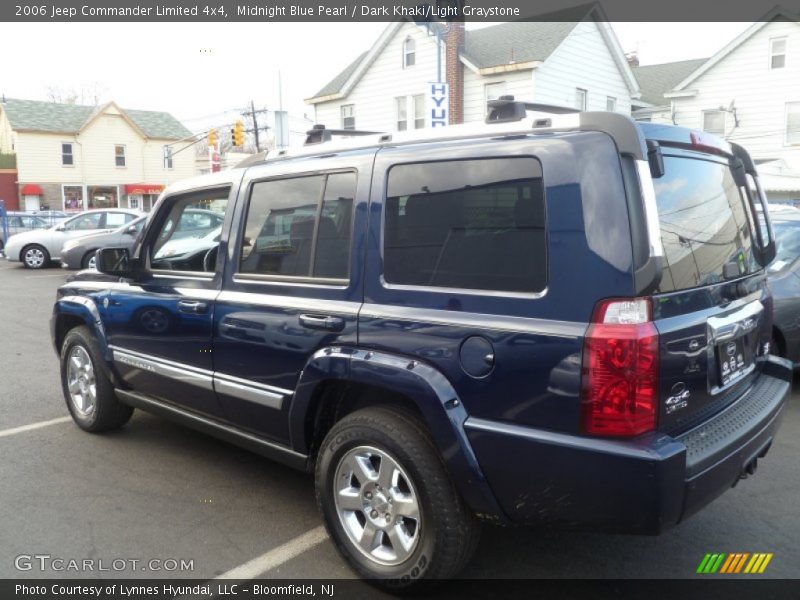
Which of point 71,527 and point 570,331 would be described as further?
point 71,527

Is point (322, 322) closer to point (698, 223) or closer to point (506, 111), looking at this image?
point (506, 111)

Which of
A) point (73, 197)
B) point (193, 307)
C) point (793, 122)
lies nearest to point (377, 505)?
point (193, 307)

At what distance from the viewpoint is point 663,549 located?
3.49 metres

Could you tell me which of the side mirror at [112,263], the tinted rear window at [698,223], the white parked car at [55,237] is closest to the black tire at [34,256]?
the white parked car at [55,237]

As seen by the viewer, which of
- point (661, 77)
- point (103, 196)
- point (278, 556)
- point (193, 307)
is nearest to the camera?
point (278, 556)

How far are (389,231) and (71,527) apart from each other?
94.7 inches

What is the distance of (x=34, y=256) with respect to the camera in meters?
18.8

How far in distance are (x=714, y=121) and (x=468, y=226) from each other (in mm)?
24979

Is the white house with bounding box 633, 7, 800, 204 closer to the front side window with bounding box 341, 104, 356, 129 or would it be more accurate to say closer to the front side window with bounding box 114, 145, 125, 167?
the front side window with bounding box 341, 104, 356, 129

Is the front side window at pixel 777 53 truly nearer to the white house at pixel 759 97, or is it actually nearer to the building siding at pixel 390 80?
the white house at pixel 759 97

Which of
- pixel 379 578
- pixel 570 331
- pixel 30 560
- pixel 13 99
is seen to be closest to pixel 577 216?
pixel 570 331

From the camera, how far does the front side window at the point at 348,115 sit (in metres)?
25.2

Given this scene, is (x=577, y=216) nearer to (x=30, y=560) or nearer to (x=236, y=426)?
(x=236, y=426)

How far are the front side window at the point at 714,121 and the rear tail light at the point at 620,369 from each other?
24.7m
